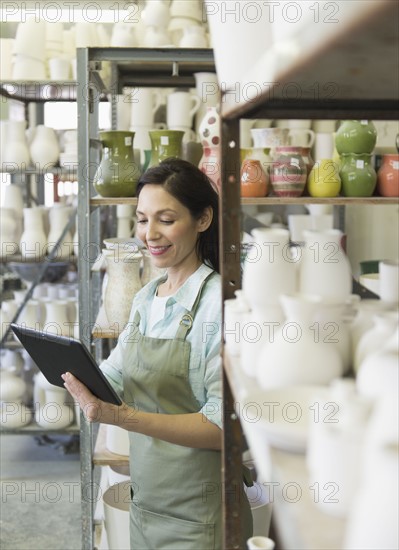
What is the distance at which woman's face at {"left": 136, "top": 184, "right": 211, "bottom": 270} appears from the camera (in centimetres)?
198

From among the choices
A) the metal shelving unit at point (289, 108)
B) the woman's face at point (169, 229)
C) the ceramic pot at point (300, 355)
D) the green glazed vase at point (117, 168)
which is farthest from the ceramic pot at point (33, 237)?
the ceramic pot at point (300, 355)

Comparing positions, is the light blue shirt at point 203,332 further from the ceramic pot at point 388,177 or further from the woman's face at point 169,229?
the ceramic pot at point 388,177

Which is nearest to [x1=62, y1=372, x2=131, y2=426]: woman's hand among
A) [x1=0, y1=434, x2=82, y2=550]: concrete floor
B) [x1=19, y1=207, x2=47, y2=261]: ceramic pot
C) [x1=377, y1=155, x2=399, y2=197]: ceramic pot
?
[x1=377, y1=155, x2=399, y2=197]: ceramic pot

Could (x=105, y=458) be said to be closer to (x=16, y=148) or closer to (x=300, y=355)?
(x=16, y=148)

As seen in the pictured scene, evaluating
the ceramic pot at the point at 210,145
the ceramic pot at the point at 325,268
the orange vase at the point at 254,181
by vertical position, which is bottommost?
the ceramic pot at the point at 325,268

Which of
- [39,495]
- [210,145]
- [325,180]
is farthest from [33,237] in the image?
[325,180]

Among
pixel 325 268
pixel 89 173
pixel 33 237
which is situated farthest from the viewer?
pixel 33 237

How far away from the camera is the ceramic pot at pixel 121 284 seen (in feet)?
8.97

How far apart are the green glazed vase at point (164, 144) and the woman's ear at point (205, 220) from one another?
0.81 meters

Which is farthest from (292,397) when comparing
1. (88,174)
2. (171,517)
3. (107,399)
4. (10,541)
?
(10,541)

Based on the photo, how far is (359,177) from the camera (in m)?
2.73

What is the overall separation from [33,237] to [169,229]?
2.08m

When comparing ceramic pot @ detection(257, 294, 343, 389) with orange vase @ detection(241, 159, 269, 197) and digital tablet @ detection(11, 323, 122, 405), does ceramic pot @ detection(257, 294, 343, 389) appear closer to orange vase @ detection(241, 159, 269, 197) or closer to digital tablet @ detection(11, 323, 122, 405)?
digital tablet @ detection(11, 323, 122, 405)

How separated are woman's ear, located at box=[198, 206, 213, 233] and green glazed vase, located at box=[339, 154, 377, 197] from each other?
88 cm
